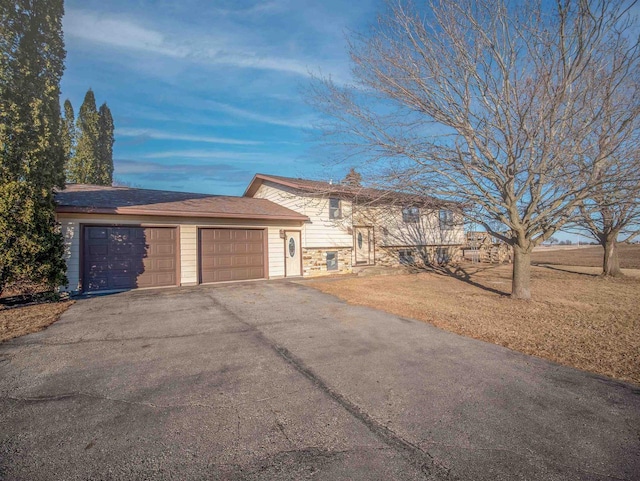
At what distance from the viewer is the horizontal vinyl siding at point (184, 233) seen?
9875mm

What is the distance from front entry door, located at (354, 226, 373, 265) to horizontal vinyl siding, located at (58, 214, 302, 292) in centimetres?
351

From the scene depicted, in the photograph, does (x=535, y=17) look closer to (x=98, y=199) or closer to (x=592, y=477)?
(x=592, y=477)

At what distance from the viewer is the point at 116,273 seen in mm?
10602

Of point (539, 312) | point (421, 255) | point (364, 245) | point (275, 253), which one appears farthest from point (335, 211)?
point (539, 312)

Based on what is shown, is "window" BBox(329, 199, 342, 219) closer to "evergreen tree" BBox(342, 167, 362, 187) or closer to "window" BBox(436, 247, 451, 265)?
"evergreen tree" BBox(342, 167, 362, 187)

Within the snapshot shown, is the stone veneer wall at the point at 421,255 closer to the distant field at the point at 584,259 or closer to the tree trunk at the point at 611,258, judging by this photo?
the distant field at the point at 584,259

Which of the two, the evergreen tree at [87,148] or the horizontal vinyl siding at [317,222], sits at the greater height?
the evergreen tree at [87,148]

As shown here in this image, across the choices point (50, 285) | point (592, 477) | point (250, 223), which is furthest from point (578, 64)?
point (50, 285)

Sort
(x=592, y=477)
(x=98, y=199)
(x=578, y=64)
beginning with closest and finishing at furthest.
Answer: (x=592, y=477) < (x=578, y=64) < (x=98, y=199)

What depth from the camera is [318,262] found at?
1459cm

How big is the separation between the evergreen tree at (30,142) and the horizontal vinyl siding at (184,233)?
1769 millimetres

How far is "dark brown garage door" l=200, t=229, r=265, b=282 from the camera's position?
12.1 m

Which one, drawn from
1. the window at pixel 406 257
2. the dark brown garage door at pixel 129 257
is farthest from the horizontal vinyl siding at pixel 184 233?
the window at pixel 406 257

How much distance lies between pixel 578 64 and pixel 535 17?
1402 millimetres
